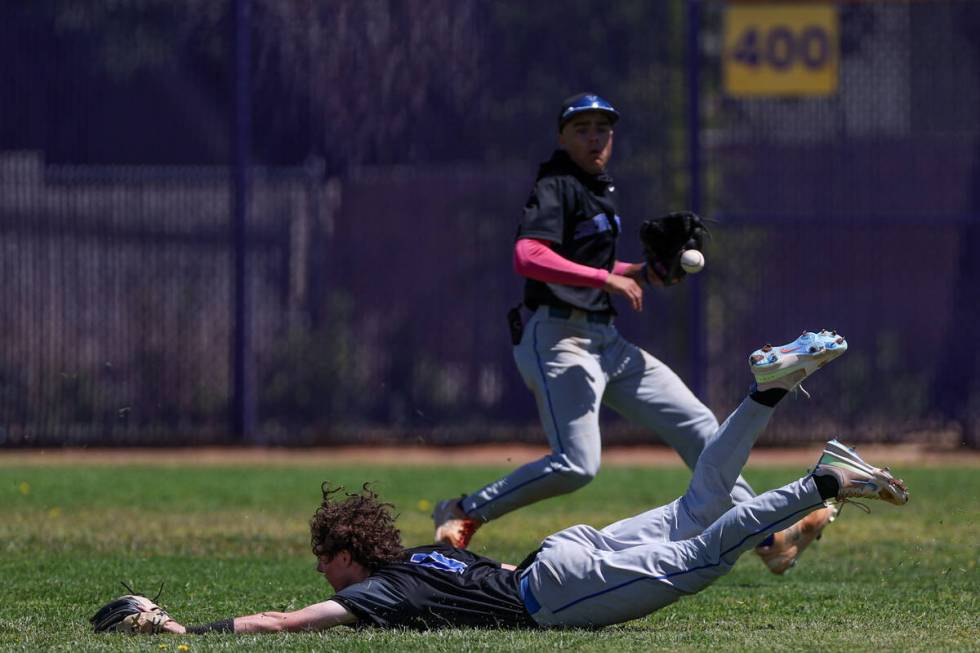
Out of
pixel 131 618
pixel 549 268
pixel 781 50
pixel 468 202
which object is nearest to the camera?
pixel 131 618

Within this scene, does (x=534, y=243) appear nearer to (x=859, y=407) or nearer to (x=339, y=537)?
(x=339, y=537)

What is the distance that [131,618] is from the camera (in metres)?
6.06

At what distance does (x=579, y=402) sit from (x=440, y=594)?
71.2 inches

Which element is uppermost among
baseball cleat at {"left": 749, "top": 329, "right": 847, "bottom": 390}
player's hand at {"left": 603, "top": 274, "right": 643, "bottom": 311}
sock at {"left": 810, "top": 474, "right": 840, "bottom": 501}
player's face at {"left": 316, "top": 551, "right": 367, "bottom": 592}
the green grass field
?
player's hand at {"left": 603, "top": 274, "right": 643, "bottom": 311}

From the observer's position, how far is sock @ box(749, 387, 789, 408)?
20.4 ft

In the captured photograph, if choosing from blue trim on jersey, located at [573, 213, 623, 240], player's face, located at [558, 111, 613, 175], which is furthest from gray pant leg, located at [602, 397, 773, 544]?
player's face, located at [558, 111, 613, 175]

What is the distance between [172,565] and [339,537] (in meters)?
2.66

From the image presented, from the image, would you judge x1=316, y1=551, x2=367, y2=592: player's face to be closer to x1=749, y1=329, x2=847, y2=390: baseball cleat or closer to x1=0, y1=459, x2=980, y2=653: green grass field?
x1=0, y1=459, x2=980, y2=653: green grass field

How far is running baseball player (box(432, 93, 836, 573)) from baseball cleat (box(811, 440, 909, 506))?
60.6 inches

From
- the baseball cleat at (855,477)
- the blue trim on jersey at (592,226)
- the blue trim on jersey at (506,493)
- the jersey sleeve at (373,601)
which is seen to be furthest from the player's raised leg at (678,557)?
the blue trim on jersey at (592,226)

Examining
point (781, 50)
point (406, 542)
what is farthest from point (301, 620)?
point (781, 50)

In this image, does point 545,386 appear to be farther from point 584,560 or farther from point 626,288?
point 584,560

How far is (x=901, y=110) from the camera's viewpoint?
607 inches

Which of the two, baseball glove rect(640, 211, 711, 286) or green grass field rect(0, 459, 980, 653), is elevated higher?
baseball glove rect(640, 211, 711, 286)
